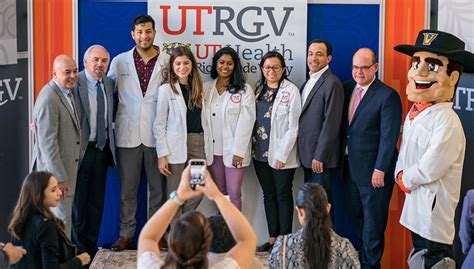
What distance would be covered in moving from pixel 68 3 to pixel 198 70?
3.75 ft

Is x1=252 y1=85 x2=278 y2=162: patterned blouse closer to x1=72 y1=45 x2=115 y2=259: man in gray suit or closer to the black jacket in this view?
x1=72 y1=45 x2=115 y2=259: man in gray suit

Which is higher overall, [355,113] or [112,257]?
[355,113]

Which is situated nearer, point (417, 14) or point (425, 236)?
point (425, 236)

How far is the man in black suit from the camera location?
21.4ft

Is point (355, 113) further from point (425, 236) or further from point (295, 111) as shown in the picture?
point (425, 236)

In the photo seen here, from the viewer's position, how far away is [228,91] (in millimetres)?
6738

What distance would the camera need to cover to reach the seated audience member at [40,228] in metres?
4.41

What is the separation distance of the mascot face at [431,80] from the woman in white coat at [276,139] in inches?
39.4

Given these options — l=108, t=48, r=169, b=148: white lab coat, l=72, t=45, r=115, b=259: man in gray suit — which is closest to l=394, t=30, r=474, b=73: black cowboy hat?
l=108, t=48, r=169, b=148: white lab coat

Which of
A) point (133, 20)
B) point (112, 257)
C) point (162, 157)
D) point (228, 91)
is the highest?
point (133, 20)

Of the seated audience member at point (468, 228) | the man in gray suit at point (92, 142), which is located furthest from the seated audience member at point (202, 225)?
the man in gray suit at point (92, 142)

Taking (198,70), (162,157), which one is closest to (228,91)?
(198,70)

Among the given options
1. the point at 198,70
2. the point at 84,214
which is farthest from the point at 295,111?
the point at 84,214

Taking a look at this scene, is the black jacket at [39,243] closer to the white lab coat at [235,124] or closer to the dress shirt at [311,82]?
Result: the white lab coat at [235,124]
